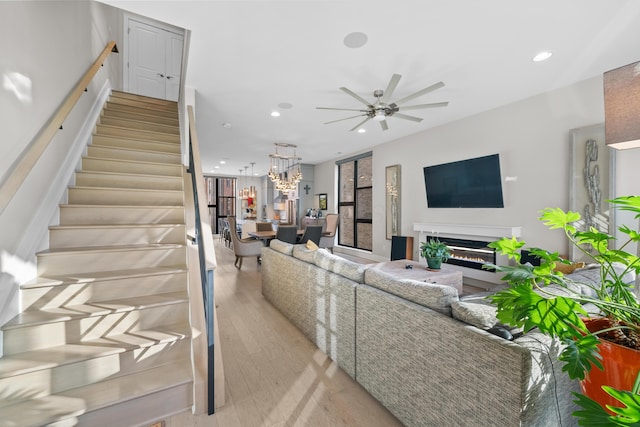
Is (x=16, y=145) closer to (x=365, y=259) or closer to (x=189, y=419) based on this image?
(x=189, y=419)

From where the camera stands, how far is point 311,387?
77.0 inches

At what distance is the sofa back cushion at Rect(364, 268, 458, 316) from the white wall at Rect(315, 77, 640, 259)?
3.05 meters

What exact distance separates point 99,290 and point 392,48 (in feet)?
10.4

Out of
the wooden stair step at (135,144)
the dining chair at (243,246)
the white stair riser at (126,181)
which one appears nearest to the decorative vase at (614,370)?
the white stair riser at (126,181)

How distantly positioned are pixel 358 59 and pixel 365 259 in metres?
4.87

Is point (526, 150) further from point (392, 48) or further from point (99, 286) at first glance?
point (99, 286)

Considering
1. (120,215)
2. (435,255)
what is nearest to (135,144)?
(120,215)

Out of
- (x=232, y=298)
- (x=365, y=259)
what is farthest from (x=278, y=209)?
(x=232, y=298)

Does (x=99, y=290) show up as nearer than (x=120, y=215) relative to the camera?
Yes

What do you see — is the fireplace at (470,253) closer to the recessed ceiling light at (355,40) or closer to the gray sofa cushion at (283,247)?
the gray sofa cushion at (283,247)

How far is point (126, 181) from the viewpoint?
282 centimetres

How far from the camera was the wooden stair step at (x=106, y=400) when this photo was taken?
1.34 m

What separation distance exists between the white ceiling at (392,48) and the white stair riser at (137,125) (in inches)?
20.7

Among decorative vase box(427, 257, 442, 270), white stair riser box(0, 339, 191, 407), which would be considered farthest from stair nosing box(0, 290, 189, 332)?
decorative vase box(427, 257, 442, 270)
